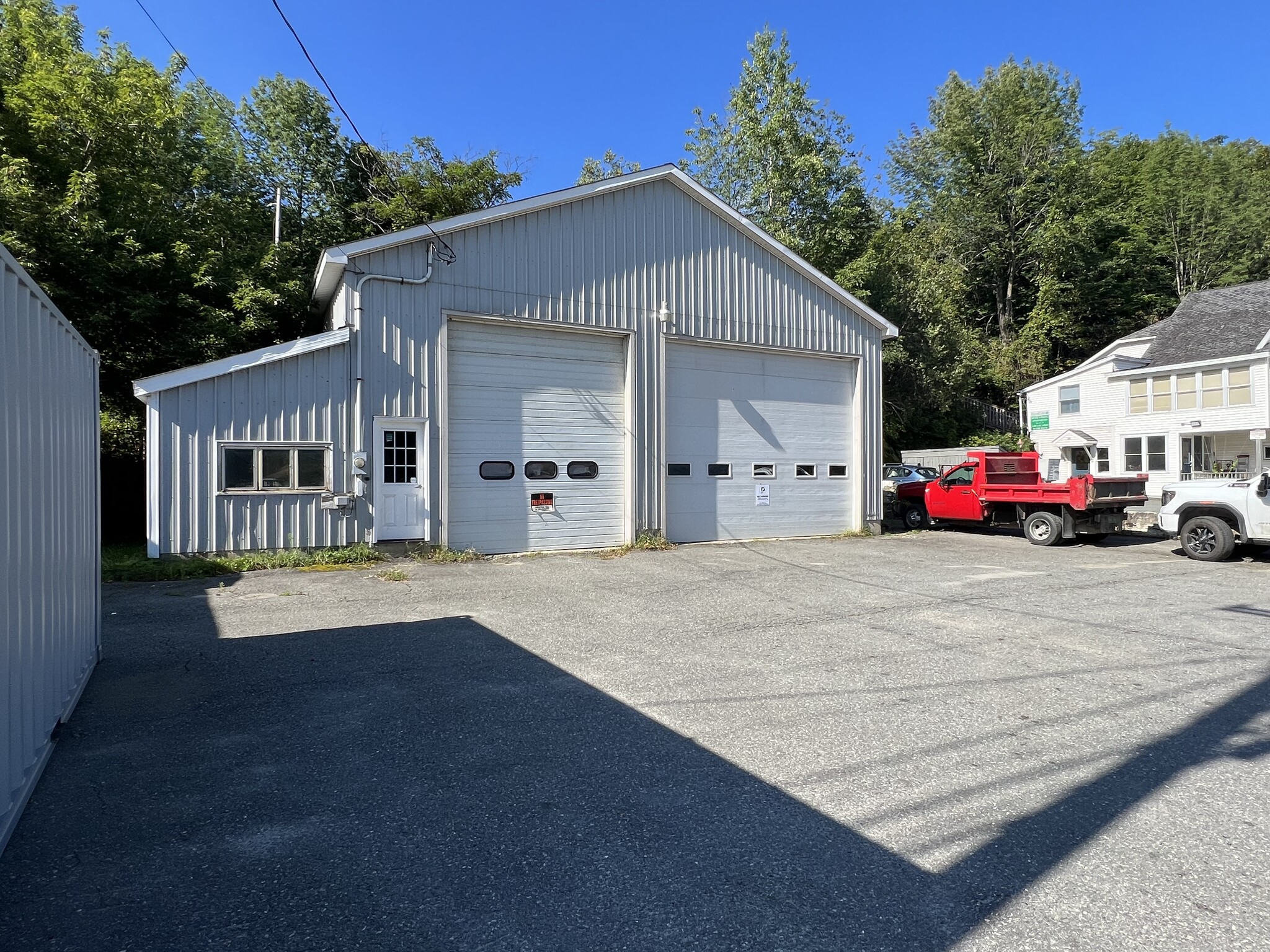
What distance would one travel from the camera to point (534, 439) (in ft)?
43.7

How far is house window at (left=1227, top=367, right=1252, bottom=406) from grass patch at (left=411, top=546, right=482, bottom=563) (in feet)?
77.6

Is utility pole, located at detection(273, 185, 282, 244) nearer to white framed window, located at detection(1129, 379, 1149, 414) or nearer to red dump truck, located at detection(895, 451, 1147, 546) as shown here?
red dump truck, located at detection(895, 451, 1147, 546)

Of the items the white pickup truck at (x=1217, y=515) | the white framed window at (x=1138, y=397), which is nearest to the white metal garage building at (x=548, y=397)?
the white pickup truck at (x=1217, y=515)

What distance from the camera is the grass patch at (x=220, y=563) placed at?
10.1m

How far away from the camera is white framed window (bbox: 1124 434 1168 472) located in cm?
2370

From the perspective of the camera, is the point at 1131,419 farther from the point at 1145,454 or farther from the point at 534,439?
the point at 534,439

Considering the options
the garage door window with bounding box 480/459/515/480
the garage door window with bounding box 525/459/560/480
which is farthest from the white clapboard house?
the garage door window with bounding box 480/459/515/480

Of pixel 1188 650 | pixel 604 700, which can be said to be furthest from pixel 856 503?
pixel 604 700

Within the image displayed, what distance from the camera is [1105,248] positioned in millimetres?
38125

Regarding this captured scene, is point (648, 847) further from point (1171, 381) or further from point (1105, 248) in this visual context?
point (1105, 248)

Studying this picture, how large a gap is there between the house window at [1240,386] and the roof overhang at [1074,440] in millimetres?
4165

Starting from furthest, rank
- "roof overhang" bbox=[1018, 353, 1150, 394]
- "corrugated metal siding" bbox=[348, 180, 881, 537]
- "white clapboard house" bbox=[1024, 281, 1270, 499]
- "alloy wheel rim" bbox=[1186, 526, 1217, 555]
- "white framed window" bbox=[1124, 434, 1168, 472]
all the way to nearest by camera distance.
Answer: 1. "roof overhang" bbox=[1018, 353, 1150, 394]
2. "white framed window" bbox=[1124, 434, 1168, 472]
3. "white clapboard house" bbox=[1024, 281, 1270, 499]
4. "alloy wheel rim" bbox=[1186, 526, 1217, 555]
5. "corrugated metal siding" bbox=[348, 180, 881, 537]

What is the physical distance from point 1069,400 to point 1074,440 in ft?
5.45

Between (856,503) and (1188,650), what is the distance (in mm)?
10963
